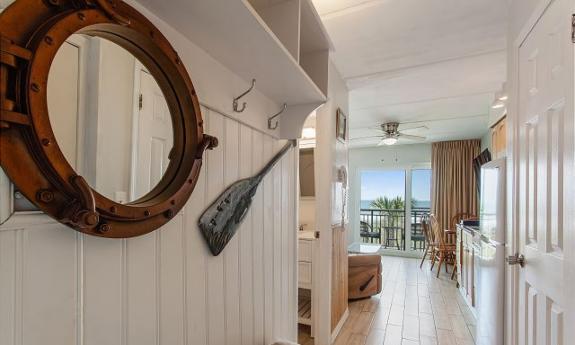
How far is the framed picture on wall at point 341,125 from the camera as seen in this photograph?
265 cm

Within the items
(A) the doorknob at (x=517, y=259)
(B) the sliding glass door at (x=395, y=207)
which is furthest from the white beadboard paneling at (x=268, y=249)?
(B) the sliding glass door at (x=395, y=207)

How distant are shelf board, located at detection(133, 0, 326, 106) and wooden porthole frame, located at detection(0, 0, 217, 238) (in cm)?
11

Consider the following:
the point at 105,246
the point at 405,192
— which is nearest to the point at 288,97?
the point at 105,246

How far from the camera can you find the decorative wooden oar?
0.97m

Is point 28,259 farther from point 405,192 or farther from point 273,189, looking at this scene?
point 405,192

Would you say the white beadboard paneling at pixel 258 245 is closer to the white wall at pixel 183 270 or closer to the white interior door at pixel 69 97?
the white wall at pixel 183 270

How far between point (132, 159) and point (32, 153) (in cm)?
21

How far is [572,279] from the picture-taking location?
97 centimetres

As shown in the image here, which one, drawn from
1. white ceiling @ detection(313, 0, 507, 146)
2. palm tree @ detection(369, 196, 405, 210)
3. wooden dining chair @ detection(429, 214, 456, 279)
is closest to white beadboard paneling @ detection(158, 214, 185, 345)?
white ceiling @ detection(313, 0, 507, 146)

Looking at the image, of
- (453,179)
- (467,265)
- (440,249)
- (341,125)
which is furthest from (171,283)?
(453,179)

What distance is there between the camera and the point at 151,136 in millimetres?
745

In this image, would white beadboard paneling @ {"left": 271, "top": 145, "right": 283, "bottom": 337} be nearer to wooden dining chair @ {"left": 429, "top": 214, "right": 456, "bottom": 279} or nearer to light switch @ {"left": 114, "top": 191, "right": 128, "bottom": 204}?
light switch @ {"left": 114, "top": 191, "right": 128, "bottom": 204}

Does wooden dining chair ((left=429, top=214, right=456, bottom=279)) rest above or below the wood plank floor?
above

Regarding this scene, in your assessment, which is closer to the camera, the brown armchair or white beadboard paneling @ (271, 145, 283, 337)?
white beadboard paneling @ (271, 145, 283, 337)
